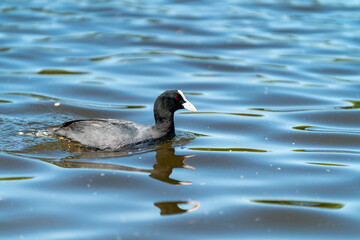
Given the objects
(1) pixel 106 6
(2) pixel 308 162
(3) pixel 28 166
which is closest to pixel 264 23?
(1) pixel 106 6

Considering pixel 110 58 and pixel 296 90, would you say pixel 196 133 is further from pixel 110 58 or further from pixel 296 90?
pixel 110 58

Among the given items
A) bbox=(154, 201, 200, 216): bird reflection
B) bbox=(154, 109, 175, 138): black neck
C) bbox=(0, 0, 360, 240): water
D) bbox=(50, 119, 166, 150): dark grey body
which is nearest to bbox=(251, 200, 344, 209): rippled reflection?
bbox=(0, 0, 360, 240): water

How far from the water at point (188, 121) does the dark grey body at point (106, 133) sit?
0.56 ft

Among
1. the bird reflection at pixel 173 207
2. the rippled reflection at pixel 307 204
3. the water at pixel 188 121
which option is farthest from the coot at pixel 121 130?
the rippled reflection at pixel 307 204

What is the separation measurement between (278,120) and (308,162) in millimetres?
2295

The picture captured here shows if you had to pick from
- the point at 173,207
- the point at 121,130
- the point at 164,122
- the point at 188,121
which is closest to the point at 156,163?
the point at 121,130

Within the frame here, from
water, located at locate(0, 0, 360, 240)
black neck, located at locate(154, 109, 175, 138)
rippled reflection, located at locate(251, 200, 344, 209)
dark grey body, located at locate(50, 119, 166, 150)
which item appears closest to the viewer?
water, located at locate(0, 0, 360, 240)

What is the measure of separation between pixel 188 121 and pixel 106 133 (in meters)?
2.32

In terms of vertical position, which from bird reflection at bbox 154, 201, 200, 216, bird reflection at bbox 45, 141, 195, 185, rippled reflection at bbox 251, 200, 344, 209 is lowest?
bird reflection at bbox 154, 201, 200, 216

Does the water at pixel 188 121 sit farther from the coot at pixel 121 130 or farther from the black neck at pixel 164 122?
the black neck at pixel 164 122

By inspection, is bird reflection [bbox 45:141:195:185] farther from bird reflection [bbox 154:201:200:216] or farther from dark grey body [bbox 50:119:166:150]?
bird reflection [bbox 154:201:200:216]

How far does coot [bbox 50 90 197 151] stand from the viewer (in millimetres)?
8391

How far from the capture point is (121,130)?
8.49 metres

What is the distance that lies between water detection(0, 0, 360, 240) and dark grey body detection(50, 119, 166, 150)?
0.17 m
